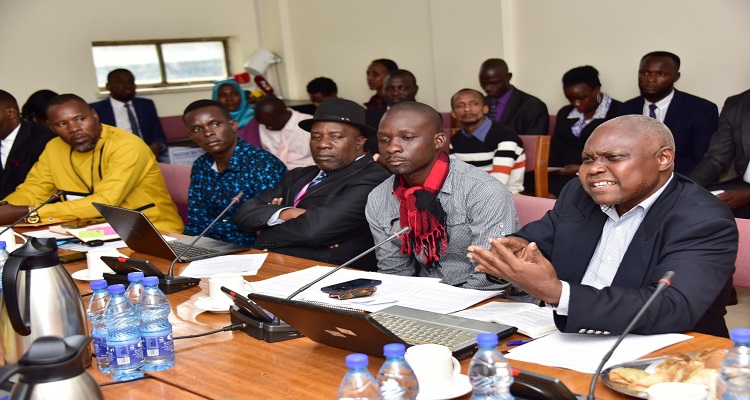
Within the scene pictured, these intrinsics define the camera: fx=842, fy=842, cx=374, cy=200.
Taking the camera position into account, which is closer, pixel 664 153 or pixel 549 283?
pixel 549 283

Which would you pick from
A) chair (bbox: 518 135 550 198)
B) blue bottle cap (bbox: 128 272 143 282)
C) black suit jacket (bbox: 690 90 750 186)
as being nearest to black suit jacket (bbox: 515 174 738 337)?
blue bottle cap (bbox: 128 272 143 282)

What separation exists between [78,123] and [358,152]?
1.54m

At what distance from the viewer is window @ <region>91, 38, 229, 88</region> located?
27.7 feet

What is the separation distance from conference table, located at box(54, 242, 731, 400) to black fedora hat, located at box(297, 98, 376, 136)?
1.40 meters

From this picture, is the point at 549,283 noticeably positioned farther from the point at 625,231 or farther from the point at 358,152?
the point at 358,152

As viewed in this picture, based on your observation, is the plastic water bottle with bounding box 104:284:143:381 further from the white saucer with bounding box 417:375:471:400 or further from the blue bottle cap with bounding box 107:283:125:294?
the white saucer with bounding box 417:375:471:400

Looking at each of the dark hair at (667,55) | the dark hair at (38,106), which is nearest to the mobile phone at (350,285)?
the dark hair at (667,55)

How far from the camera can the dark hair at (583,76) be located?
5465mm

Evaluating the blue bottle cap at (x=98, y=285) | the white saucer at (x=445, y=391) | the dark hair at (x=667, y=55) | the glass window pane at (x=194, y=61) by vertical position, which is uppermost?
the glass window pane at (x=194, y=61)

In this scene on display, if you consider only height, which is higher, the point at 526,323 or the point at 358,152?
the point at 358,152

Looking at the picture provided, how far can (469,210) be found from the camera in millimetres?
2811

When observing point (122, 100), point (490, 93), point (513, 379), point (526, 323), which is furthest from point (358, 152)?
point (122, 100)

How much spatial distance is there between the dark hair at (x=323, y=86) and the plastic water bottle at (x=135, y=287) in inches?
230

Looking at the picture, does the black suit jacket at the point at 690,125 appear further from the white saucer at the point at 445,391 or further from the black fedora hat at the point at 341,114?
the white saucer at the point at 445,391
